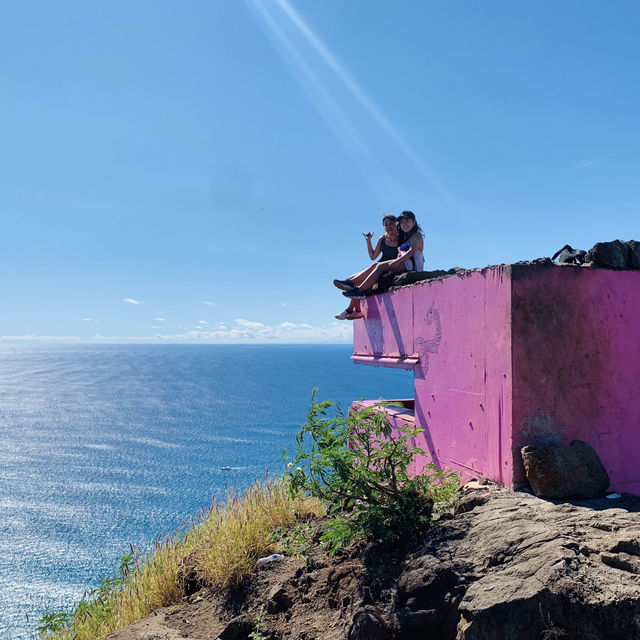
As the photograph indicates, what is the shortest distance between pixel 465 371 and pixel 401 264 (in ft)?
8.35

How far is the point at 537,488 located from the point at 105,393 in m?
102

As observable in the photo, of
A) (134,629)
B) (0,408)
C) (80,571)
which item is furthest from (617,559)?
(0,408)

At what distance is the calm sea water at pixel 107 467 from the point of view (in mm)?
24281

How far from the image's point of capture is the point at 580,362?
176 inches

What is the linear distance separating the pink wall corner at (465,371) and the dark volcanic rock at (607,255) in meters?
1.02

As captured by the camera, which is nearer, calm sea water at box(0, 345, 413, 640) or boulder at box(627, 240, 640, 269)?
boulder at box(627, 240, 640, 269)

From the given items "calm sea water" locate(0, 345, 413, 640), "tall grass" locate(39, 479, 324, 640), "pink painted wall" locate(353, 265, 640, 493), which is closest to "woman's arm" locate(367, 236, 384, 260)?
"calm sea water" locate(0, 345, 413, 640)

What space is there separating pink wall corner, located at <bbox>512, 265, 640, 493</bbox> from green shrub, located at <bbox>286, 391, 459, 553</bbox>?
3.32 ft

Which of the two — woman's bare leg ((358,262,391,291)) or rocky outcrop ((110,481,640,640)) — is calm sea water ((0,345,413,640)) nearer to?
woman's bare leg ((358,262,391,291))

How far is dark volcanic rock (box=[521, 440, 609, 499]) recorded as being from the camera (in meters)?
3.97

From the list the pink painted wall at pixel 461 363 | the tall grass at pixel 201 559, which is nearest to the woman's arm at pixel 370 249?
the pink painted wall at pixel 461 363

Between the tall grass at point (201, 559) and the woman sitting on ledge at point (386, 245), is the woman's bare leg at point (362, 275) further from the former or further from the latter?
the tall grass at point (201, 559)

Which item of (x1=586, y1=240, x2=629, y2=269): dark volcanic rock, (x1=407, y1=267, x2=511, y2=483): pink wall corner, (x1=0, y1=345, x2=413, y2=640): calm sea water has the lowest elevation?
(x1=0, y1=345, x2=413, y2=640): calm sea water

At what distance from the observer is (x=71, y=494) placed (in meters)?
36.2
